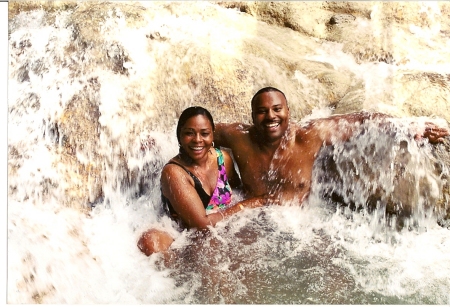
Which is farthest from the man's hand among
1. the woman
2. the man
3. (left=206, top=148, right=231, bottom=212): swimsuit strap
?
(left=206, top=148, right=231, bottom=212): swimsuit strap

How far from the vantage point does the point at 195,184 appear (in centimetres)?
262

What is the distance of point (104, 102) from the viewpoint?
327 cm

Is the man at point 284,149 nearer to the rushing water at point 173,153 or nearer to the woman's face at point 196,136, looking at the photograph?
the rushing water at point 173,153

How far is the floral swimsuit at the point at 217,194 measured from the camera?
2.63 m

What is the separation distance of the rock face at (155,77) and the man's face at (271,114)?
2.07 feet

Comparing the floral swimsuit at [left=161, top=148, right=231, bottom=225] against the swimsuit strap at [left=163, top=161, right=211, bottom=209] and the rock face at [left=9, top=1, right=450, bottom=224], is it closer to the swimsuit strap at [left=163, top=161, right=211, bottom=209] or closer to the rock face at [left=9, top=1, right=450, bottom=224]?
the swimsuit strap at [left=163, top=161, right=211, bottom=209]

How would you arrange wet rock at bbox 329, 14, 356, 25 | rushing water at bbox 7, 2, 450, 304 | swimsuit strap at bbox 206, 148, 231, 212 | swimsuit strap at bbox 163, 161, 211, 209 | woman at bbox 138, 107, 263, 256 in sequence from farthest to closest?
1. wet rock at bbox 329, 14, 356, 25
2. swimsuit strap at bbox 206, 148, 231, 212
3. swimsuit strap at bbox 163, 161, 211, 209
4. woman at bbox 138, 107, 263, 256
5. rushing water at bbox 7, 2, 450, 304

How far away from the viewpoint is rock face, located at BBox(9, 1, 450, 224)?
3.17 meters

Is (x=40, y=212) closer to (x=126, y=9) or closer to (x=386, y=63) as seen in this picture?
(x=126, y=9)

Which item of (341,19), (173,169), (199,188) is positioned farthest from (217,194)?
(341,19)

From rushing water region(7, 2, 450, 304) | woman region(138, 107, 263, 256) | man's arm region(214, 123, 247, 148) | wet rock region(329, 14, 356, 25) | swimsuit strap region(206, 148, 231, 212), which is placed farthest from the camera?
wet rock region(329, 14, 356, 25)

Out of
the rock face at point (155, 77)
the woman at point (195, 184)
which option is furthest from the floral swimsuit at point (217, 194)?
the rock face at point (155, 77)

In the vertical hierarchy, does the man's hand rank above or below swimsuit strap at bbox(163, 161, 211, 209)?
above

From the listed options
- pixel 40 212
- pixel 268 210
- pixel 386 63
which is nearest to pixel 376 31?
pixel 386 63
